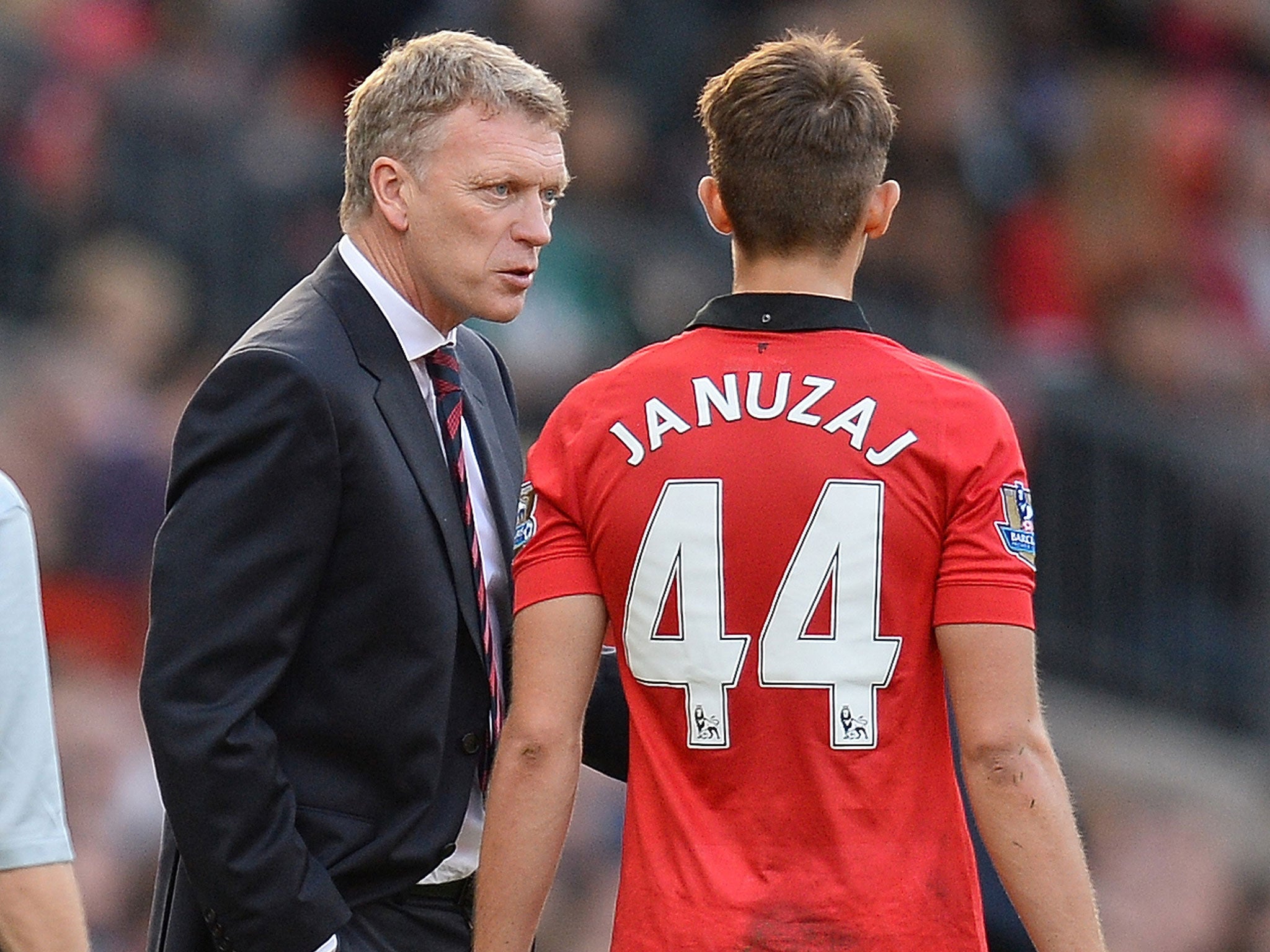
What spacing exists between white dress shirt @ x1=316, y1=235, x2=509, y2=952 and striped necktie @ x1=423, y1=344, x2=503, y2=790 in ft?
0.04

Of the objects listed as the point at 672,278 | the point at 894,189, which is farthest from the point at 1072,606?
the point at 894,189

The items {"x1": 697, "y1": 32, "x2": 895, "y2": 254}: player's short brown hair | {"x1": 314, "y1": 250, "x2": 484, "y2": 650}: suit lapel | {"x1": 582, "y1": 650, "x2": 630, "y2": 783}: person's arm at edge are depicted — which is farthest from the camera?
{"x1": 582, "y1": 650, "x2": 630, "y2": 783}: person's arm at edge

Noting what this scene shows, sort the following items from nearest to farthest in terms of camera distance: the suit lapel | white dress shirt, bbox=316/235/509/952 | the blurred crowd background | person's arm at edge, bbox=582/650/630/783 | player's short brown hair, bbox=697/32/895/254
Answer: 1. player's short brown hair, bbox=697/32/895/254
2. the suit lapel
3. white dress shirt, bbox=316/235/509/952
4. person's arm at edge, bbox=582/650/630/783
5. the blurred crowd background

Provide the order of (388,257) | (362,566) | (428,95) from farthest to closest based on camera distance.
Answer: (388,257), (428,95), (362,566)

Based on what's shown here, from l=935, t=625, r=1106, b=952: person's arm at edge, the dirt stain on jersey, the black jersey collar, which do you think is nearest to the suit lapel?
the black jersey collar

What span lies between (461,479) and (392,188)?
0.45 m

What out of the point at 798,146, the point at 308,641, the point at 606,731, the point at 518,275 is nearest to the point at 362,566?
the point at 308,641

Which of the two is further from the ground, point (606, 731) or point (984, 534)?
point (984, 534)

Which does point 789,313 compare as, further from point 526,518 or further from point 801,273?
point 526,518

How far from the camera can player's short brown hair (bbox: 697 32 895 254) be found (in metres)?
3.05

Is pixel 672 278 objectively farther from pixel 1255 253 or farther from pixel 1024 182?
pixel 1255 253

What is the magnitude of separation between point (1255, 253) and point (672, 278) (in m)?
3.01

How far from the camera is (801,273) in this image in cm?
309

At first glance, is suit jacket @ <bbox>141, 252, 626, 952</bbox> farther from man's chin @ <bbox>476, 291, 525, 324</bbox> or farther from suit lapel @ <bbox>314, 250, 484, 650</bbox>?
man's chin @ <bbox>476, 291, 525, 324</bbox>
